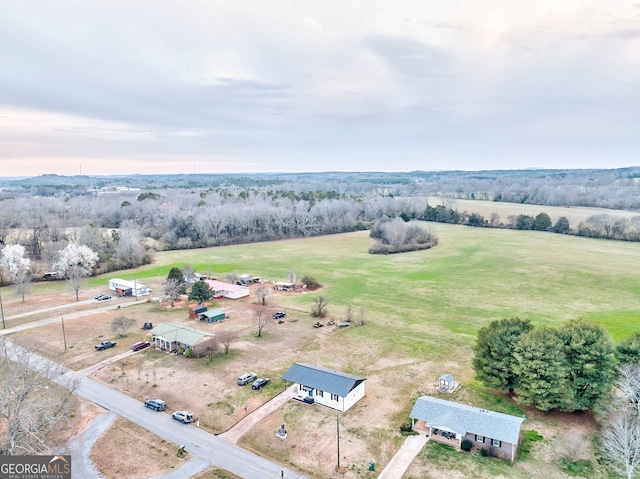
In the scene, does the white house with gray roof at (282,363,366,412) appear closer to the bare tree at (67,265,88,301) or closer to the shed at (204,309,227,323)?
the shed at (204,309,227,323)

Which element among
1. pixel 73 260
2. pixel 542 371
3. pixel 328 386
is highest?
pixel 542 371

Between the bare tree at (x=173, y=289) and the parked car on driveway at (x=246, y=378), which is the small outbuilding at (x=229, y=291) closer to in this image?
the bare tree at (x=173, y=289)

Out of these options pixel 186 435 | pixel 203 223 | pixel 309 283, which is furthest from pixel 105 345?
pixel 203 223

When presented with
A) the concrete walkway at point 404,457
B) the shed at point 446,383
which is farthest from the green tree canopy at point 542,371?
the concrete walkway at point 404,457

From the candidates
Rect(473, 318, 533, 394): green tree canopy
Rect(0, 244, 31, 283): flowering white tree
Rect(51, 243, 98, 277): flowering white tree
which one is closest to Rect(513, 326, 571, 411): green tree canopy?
Rect(473, 318, 533, 394): green tree canopy

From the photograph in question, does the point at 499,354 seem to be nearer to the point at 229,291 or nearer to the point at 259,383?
the point at 259,383

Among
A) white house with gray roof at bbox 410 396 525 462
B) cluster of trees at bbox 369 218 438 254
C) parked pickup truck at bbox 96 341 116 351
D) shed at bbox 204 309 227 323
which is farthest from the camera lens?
cluster of trees at bbox 369 218 438 254

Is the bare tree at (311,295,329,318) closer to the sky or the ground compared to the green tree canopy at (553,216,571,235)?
closer to the ground
